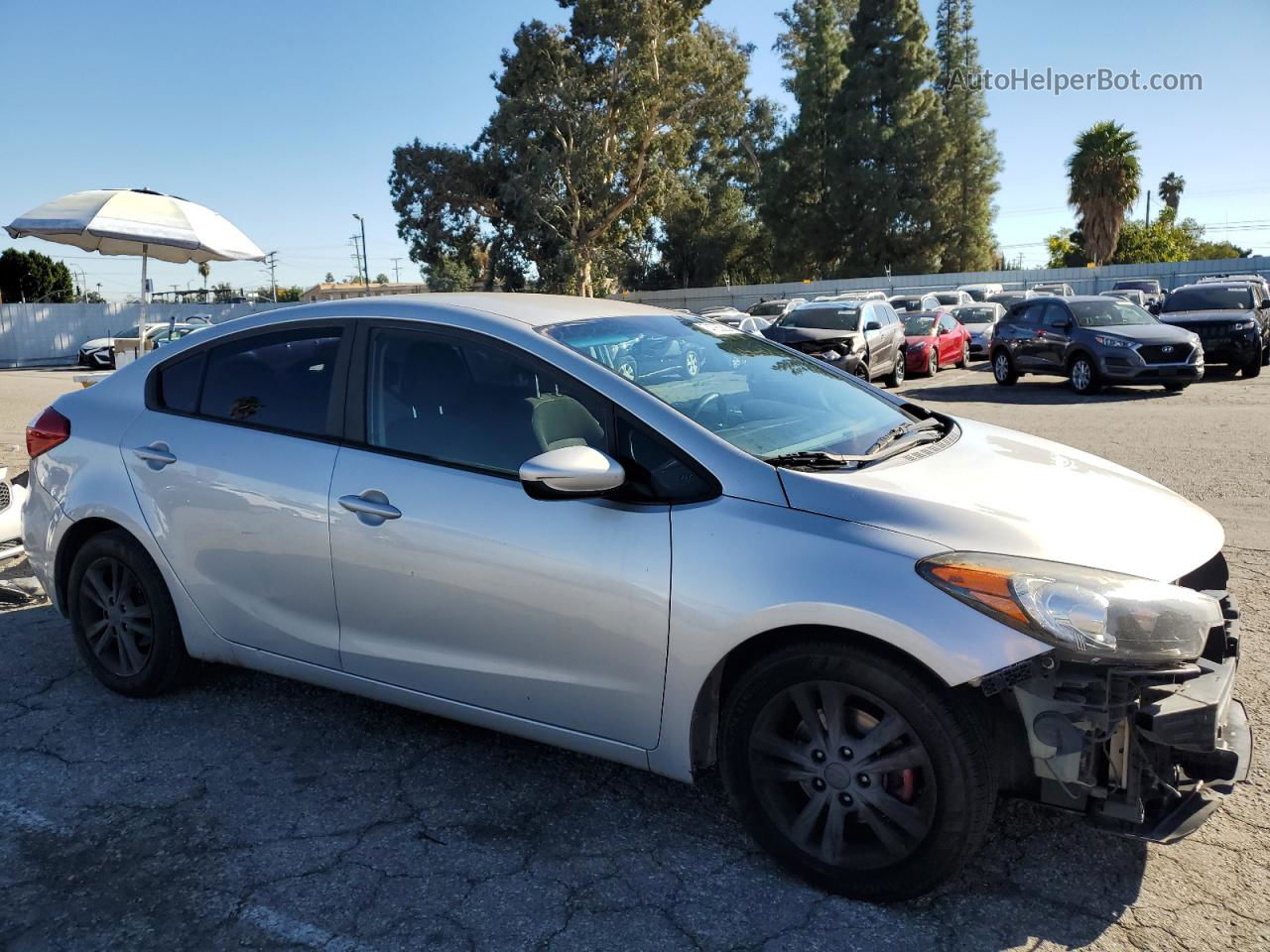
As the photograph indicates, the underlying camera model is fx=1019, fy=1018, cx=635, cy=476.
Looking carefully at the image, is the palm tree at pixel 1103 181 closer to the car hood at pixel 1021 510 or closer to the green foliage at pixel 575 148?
the green foliage at pixel 575 148

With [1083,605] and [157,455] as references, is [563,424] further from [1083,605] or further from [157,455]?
[157,455]

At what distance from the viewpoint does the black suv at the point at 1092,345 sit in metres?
14.8

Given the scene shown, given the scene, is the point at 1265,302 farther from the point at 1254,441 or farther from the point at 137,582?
the point at 137,582

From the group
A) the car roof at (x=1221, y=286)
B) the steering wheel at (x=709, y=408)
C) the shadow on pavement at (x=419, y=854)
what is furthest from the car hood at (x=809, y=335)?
the shadow on pavement at (x=419, y=854)

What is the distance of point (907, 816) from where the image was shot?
2.56m

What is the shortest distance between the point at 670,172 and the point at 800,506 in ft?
135

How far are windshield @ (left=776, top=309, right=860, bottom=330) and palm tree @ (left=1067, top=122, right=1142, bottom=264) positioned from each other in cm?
3790

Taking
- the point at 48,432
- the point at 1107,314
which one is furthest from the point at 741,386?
the point at 1107,314

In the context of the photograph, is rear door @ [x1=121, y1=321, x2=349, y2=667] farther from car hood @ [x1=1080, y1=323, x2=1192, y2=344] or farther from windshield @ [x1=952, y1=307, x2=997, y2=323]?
windshield @ [x1=952, y1=307, x2=997, y2=323]

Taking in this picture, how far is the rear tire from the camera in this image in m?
17.3

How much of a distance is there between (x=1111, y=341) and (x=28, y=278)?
159 ft

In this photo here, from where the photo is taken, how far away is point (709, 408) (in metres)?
3.17

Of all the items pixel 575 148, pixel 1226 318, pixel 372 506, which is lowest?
pixel 372 506

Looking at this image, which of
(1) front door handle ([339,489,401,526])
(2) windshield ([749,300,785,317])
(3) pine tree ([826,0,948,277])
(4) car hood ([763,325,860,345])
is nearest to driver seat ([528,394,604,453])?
(1) front door handle ([339,489,401,526])
